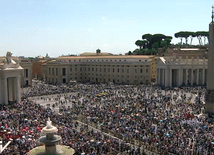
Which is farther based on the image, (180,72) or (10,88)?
(180,72)

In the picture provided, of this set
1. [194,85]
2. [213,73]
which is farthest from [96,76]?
[213,73]

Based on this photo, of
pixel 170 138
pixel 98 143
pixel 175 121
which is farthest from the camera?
pixel 175 121

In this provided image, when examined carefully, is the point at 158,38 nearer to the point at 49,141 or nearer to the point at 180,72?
the point at 180,72

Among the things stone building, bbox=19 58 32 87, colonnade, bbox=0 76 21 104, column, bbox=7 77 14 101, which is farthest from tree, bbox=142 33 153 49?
colonnade, bbox=0 76 21 104

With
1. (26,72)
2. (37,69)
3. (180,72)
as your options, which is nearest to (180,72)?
(180,72)

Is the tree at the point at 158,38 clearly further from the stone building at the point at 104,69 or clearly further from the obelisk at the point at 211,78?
the obelisk at the point at 211,78

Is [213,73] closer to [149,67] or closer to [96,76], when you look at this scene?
[149,67]
